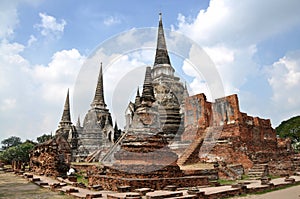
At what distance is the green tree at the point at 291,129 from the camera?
5112 centimetres

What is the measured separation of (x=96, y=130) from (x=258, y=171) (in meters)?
24.9

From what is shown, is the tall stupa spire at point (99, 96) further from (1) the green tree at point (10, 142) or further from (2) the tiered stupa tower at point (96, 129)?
(1) the green tree at point (10, 142)

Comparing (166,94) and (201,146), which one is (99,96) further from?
(201,146)

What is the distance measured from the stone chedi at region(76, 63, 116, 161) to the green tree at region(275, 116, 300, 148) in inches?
1337

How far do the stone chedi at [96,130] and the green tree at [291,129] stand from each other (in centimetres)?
3396

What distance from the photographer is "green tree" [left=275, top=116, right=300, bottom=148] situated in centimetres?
5112

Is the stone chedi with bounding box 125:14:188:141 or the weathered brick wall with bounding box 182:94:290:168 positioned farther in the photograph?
the stone chedi with bounding box 125:14:188:141

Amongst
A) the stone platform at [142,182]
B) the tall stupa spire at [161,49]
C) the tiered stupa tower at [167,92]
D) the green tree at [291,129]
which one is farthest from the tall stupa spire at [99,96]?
the green tree at [291,129]

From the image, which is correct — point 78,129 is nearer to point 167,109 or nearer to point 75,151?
point 75,151

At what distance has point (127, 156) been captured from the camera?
39.9ft

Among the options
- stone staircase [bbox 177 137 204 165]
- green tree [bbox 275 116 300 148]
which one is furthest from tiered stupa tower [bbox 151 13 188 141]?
green tree [bbox 275 116 300 148]

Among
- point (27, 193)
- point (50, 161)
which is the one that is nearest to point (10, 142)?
point (50, 161)

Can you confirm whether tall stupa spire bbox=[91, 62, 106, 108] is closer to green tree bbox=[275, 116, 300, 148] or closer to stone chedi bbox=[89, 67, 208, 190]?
stone chedi bbox=[89, 67, 208, 190]

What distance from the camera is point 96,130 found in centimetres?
3738
